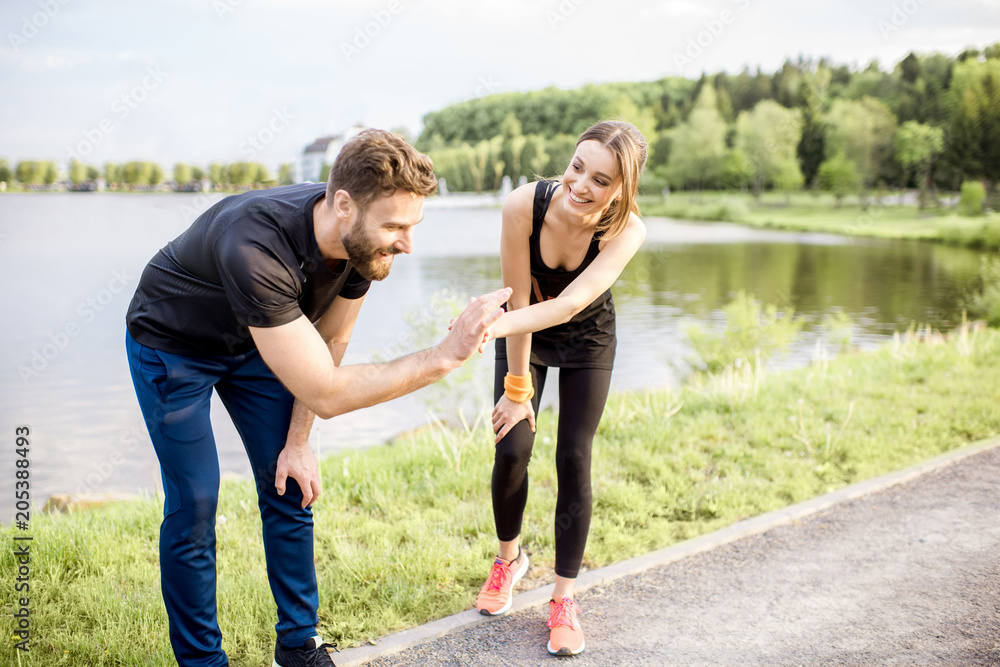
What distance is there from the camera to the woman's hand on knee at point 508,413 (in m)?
2.86

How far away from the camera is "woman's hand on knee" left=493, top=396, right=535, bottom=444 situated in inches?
112

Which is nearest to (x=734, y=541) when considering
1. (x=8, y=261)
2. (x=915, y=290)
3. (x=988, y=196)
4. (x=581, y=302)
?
(x=581, y=302)

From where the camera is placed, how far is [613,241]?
273cm

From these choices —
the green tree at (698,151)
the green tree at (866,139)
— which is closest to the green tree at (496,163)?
the green tree at (698,151)

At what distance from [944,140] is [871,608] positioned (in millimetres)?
53409

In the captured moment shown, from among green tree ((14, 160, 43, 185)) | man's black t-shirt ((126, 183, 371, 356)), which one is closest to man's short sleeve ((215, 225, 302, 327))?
man's black t-shirt ((126, 183, 371, 356))

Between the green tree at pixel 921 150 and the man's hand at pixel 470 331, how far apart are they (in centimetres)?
5070

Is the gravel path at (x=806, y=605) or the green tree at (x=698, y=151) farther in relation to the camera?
the green tree at (x=698, y=151)

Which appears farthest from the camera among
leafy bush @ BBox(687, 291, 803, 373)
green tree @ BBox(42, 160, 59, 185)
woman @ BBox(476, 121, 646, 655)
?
green tree @ BBox(42, 160, 59, 185)

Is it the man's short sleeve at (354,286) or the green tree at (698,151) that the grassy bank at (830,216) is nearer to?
the green tree at (698,151)

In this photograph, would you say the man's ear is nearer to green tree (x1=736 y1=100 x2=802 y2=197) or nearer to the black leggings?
the black leggings

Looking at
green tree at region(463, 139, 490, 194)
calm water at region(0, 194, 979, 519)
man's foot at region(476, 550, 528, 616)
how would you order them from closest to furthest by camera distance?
man's foot at region(476, 550, 528, 616)
calm water at region(0, 194, 979, 519)
green tree at region(463, 139, 490, 194)

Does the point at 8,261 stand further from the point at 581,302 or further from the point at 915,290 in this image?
the point at 915,290

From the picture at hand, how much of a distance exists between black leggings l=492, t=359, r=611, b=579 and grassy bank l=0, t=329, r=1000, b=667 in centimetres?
52
